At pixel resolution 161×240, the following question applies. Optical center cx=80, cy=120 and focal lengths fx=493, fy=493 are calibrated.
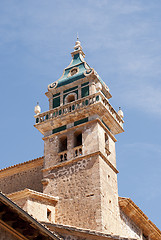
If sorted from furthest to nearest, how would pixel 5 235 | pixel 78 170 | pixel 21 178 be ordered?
pixel 21 178, pixel 78 170, pixel 5 235

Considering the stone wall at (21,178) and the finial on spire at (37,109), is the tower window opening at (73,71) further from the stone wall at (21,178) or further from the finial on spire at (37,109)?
the stone wall at (21,178)

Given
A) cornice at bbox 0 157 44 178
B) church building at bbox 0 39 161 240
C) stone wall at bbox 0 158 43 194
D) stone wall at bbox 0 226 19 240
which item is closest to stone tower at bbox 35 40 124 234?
church building at bbox 0 39 161 240

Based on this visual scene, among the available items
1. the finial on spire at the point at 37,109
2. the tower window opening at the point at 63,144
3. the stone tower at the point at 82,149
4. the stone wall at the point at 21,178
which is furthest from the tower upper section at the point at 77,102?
the stone wall at the point at 21,178

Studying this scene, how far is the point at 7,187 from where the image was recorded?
26594 millimetres

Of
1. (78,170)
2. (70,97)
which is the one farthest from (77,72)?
(78,170)

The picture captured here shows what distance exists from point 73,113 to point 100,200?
5113 mm

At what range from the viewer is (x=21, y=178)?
1041 inches

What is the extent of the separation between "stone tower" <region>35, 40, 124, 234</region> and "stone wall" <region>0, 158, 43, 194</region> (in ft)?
4.18

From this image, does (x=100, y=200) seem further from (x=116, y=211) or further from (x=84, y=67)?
(x=84, y=67)

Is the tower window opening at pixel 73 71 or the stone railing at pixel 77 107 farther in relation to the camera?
the tower window opening at pixel 73 71

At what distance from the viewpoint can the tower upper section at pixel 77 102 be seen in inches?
984

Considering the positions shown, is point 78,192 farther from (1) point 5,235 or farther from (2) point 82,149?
(1) point 5,235

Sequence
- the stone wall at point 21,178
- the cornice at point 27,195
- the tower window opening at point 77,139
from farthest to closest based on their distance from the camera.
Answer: the stone wall at point 21,178 < the tower window opening at point 77,139 < the cornice at point 27,195

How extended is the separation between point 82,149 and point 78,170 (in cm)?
111
